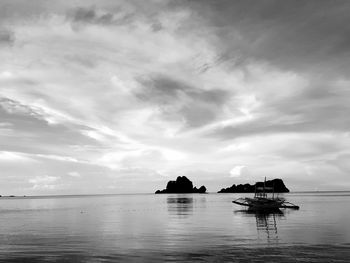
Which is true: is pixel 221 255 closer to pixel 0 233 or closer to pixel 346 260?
pixel 346 260

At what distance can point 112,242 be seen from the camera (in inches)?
1614

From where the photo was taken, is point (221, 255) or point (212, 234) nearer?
point (221, 255)

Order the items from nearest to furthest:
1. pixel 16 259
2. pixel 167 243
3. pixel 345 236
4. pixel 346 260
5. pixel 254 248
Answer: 1. pixel 346 260
2. pixel 16 259
3. pixel 254 248
4. pixel 167 243
5. pixel 345 236

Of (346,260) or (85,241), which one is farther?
(85,241)

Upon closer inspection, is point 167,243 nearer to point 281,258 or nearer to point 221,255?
point 221,255

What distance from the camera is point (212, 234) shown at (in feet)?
155

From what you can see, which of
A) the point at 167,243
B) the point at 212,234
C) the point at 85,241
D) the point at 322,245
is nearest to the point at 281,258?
the point at 322,245

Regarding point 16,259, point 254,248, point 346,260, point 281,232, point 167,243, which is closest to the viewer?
point 346,260

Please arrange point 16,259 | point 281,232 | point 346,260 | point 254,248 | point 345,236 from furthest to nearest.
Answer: point 281,232
point 345,236
point 254,248
point 16,259
point 346,260

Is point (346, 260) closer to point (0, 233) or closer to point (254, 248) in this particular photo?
point (254, 248)

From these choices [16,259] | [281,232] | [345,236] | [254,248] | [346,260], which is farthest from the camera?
[281,232]

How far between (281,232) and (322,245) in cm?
1190

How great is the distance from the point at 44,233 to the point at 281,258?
Answer: 1342 inches

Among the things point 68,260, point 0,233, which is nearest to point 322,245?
point 68,260
